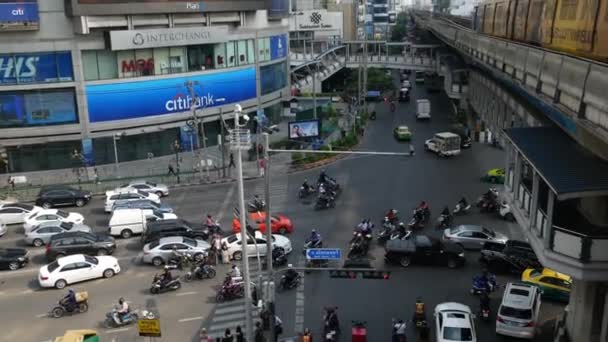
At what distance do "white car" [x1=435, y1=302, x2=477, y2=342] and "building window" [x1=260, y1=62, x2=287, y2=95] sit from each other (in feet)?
125

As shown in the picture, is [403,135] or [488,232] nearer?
[488,232]

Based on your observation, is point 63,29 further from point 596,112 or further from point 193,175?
point 596,112

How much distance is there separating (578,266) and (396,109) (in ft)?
181

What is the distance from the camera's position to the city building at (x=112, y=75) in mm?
40781

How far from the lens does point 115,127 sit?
44188 millimetres

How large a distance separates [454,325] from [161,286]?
11293 mm

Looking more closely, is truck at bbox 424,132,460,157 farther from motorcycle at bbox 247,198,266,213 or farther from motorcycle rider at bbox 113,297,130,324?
motorcycle rider at bbox 113,297,130,324

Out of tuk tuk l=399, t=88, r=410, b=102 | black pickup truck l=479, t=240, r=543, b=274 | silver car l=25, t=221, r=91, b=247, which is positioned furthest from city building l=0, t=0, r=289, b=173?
tuk tuk l=399, t=88, r=410, b=102

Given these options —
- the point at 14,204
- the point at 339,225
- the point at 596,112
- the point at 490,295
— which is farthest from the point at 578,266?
the point at 14,204

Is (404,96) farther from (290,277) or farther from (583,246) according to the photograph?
(583,246)

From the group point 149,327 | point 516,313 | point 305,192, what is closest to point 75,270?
point 149,327

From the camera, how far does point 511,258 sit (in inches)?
971

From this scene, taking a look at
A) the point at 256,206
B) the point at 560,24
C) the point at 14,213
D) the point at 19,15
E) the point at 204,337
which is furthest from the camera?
the point at 19,15

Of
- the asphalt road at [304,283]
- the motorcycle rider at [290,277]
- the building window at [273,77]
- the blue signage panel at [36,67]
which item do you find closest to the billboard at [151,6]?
the blue signage panel at [36,67]
